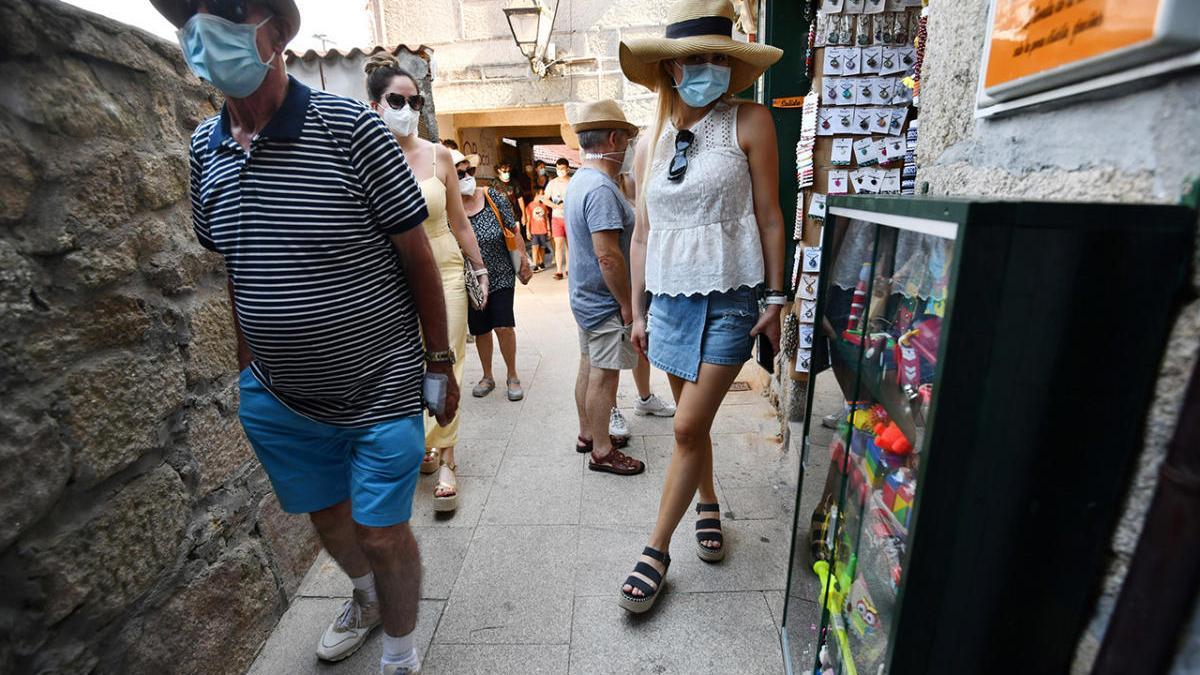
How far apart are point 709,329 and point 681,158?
1.88 feet

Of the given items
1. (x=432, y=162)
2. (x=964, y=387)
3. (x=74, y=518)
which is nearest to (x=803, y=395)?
(x=432, y=162)

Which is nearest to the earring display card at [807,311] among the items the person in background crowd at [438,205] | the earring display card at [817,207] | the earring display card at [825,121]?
the earring display card at [817,207]

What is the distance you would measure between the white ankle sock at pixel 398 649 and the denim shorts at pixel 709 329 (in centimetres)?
122

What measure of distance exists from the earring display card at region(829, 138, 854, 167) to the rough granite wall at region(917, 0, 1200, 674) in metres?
1.72

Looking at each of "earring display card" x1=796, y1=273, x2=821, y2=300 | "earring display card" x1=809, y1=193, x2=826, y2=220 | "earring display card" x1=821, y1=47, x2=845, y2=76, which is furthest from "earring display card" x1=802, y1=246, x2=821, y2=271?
"earring display card" x1=821, y1=47, x2=845, y2=76

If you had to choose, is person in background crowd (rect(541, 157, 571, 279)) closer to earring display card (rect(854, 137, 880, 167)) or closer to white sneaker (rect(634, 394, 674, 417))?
white sneaker (rect(634, 394, 674, 417))

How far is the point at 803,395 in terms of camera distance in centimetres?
318

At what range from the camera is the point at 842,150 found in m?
2.96

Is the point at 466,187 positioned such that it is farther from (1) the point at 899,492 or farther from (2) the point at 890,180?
(1) the point at 899,492

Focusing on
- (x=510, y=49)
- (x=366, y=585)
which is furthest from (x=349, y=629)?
(x=510, y=49)

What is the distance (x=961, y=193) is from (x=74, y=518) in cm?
223

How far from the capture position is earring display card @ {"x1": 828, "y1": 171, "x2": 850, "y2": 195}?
2994mm

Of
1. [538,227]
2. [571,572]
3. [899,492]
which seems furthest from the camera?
[538,227]

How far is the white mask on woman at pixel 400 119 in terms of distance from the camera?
2.52 m
